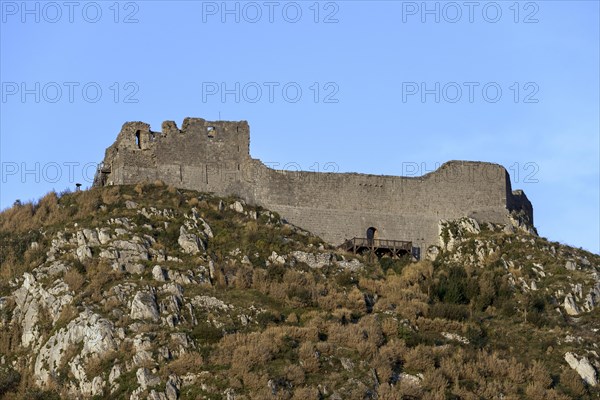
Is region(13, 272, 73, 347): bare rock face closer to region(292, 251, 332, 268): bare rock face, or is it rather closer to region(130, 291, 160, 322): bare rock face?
region(130, 291, 160, 322): bare rock face

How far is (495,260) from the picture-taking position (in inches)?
2162

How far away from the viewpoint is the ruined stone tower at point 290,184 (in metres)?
57.0

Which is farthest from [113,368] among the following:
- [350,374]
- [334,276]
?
[334,276]

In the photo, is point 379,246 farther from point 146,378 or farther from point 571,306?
point 146,378

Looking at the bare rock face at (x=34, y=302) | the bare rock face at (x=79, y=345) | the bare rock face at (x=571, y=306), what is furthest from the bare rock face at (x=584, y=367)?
the bare rock face at (x=34, y=302)

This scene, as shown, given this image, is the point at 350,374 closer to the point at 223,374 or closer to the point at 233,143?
the point at 223,374

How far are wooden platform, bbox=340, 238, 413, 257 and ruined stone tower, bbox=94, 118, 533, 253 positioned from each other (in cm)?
42

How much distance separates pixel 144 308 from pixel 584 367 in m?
15.2

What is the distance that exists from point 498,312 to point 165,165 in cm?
1529

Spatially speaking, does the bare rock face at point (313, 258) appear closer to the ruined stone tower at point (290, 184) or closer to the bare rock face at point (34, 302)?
the ruined stone tower at point (290, 184)

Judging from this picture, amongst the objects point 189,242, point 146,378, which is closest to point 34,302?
point 189,242

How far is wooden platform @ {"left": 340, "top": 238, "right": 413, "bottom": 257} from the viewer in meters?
56.8

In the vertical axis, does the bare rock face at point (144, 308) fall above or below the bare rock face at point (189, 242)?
below

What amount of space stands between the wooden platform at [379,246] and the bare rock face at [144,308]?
12155mm
